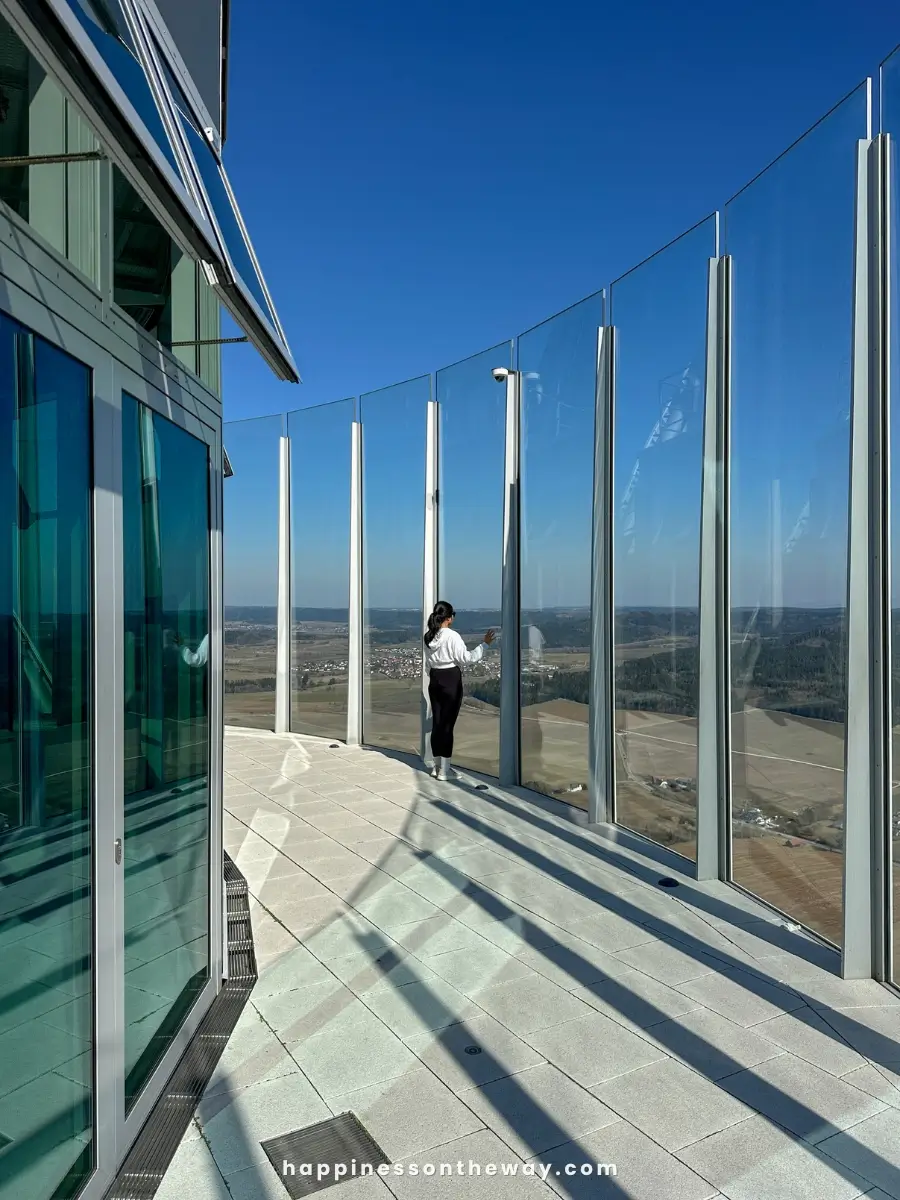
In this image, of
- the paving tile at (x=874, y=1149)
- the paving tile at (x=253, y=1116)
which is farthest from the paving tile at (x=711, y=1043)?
the paving tile at (x=253, y=1116)

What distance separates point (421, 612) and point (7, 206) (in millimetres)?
7188

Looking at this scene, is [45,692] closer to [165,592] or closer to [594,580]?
[165,592]

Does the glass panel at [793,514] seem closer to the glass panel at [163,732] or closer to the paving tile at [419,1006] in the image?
the paving tile at [419,1006]

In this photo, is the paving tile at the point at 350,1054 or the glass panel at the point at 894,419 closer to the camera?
the paving tile at the point at 350,1054

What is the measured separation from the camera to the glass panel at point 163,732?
252 centimetres

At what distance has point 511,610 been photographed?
25.0ft

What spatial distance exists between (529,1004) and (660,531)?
3357 mm

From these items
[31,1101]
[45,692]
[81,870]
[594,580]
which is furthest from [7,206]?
[594,580]

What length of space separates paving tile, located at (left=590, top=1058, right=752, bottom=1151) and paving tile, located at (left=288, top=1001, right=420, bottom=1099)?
0.75 m

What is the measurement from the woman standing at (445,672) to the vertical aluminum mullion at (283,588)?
3178mm

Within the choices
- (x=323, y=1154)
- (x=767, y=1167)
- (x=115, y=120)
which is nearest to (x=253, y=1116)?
(x=323, y=1154)

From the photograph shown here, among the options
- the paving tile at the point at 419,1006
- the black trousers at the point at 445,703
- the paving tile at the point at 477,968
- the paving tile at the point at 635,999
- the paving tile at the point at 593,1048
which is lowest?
the paving tile at the point at 477,968

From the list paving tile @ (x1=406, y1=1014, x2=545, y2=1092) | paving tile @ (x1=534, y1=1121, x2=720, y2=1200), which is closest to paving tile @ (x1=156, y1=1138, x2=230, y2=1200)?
paving tile @ (x1=406, y1=1014, x2=545, y2=1092)

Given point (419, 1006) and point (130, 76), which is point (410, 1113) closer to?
point (419, 1006)
